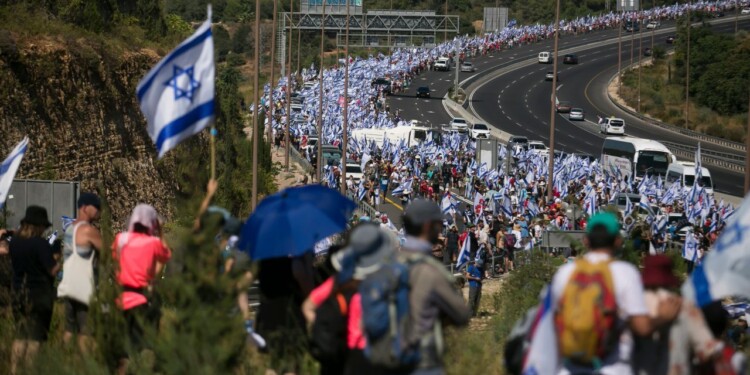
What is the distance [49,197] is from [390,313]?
13033 millimetres

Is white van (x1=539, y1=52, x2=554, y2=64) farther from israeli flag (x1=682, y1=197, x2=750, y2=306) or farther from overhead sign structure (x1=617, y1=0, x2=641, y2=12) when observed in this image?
israeli flag (x1=682, y1=197, x2=750, y2=306)

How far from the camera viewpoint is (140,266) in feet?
29.7

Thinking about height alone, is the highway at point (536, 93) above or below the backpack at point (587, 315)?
above

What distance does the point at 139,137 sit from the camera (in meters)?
32.7

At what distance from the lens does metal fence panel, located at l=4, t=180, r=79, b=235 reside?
1880 cm

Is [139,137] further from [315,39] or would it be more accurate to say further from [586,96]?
[315,39]

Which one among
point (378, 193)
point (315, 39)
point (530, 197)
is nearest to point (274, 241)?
point (530, 197)

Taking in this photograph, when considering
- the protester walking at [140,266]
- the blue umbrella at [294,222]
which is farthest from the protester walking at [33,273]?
the blue umbrella at [294,222]

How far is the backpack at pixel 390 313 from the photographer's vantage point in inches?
265

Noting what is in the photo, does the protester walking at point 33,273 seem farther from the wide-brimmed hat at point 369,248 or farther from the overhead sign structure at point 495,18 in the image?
the overhead sign structure at point 495,18

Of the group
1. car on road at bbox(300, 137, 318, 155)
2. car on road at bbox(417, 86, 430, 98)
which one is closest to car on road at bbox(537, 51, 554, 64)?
car on road at bbox(417, 86, 430, 98)

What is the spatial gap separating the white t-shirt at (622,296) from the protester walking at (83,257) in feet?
12.2

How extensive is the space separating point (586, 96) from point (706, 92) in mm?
7993

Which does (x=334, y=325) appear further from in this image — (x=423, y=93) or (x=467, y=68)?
(x=467, y=68)
